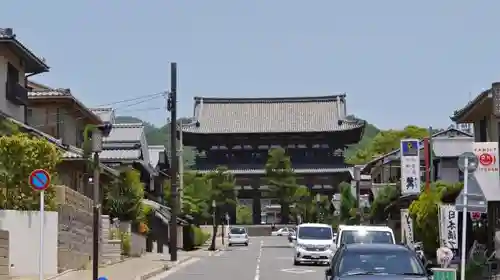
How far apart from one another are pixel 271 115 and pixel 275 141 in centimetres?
415

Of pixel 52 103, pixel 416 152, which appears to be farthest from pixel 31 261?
pixel 416 152

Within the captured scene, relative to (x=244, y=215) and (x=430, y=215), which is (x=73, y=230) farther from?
(x=244, y=215)

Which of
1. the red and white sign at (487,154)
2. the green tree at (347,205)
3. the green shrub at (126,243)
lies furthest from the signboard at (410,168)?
the green tree at (347,205)

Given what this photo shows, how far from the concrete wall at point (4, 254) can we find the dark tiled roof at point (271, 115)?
63320 mm

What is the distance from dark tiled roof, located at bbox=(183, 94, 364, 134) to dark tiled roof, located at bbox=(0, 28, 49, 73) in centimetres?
4710

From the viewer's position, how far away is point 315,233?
36.0 metres

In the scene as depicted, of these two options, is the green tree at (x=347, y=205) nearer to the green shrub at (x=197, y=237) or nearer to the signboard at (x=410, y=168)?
the green shrub at (x=197, y=237)

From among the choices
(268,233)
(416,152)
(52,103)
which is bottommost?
(268,233)

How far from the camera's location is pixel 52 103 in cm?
3969

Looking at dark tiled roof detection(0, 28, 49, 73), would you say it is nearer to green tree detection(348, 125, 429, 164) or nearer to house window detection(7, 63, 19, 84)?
house window detection(7, 63, 19, 84)

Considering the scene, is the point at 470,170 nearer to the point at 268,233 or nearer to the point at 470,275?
the point at 470,275

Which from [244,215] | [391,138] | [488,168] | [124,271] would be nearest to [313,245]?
[124,271]

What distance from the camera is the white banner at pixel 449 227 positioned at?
26172mm

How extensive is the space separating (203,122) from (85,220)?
56.7 meters
